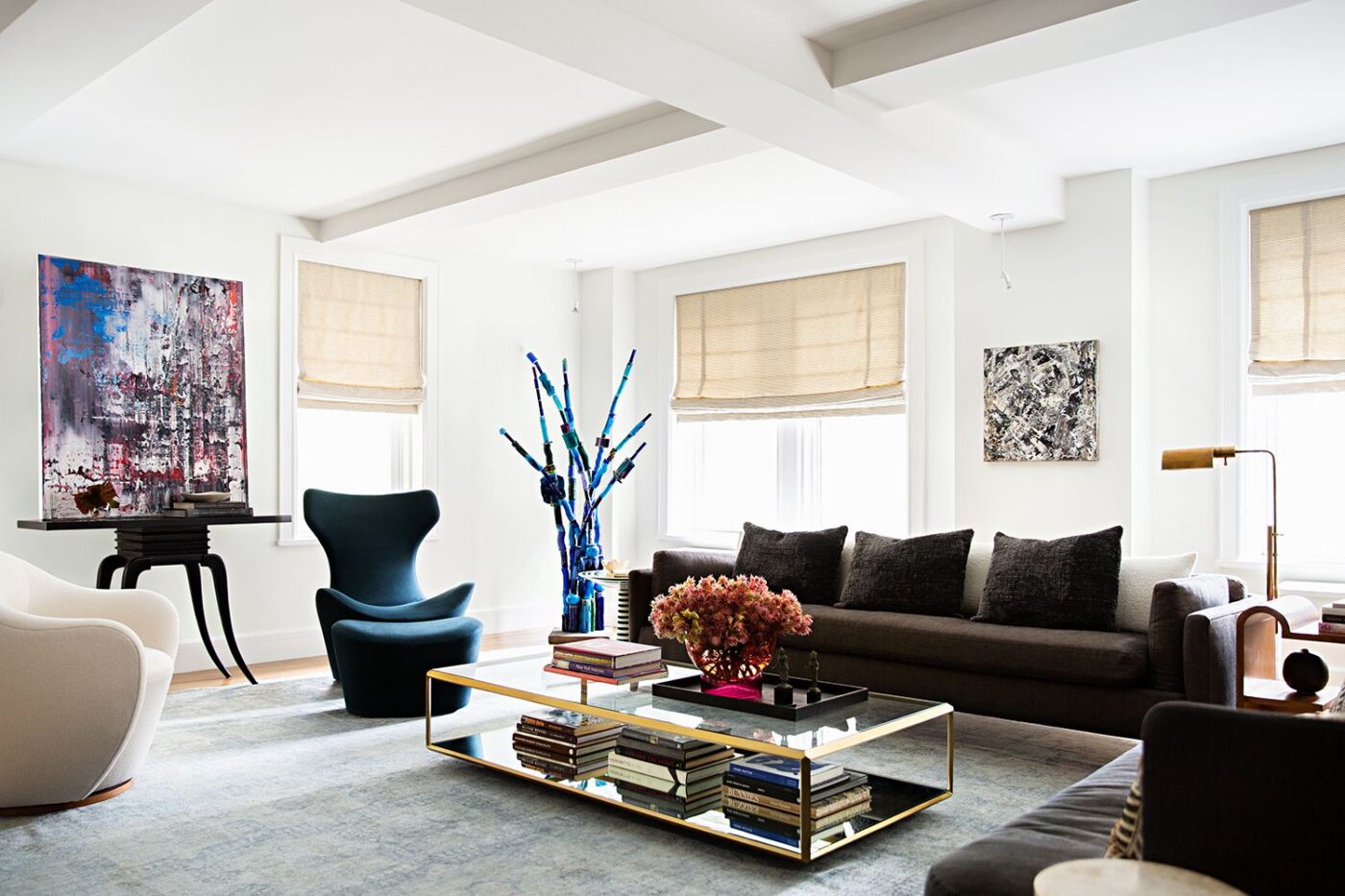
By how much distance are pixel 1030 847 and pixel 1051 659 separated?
2194 mm

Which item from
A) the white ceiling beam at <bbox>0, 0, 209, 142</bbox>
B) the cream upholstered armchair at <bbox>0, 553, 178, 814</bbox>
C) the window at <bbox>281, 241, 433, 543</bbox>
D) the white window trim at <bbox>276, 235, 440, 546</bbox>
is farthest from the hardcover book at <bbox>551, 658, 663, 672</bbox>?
the window at <bbox>281, 241, 433, 543</bbox>

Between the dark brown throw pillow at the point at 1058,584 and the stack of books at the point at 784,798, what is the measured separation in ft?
4.91

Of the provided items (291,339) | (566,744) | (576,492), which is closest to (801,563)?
(566,744)

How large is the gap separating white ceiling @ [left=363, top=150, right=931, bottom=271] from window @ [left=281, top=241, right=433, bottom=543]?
1.02ft

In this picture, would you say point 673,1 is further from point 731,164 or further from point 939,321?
point 939,321

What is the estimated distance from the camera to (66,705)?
10.3 feet

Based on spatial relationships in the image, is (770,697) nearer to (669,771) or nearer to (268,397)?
(669,771)

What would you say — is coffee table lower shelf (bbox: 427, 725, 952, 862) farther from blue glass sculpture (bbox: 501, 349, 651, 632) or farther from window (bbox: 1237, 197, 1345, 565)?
window (bbox: 1237, 197, 1345, 565)

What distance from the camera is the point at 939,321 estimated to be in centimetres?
619

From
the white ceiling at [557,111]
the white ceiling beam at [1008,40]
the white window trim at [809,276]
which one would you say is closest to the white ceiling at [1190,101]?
the white ceiling at [557,111]

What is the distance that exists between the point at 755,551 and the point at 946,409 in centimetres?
161

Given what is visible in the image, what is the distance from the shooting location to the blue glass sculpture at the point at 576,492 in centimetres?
659

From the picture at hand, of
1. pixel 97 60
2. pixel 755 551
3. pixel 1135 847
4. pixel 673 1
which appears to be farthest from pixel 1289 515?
pixel 97 60

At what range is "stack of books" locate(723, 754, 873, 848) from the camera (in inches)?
114
